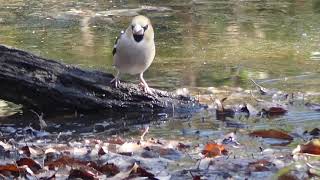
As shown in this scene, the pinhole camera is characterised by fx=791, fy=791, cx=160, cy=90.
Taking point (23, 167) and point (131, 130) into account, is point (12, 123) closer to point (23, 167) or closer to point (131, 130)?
point (131, 130)

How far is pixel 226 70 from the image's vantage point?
24.3 ft

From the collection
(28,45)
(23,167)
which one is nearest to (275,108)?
(23,167)

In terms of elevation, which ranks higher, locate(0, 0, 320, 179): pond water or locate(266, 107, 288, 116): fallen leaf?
locate(266, 107, 288, 116): fallen leaf

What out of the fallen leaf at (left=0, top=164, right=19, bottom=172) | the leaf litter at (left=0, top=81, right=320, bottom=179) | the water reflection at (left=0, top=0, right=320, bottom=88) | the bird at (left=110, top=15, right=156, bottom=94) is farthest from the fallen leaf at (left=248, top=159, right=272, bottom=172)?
the water reflection at (left=0, top=0, right=320, bottom=88)

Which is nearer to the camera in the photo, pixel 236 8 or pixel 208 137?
pixel 208 137

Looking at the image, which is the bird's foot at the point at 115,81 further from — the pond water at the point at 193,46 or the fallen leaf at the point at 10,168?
the fallen leaf at the point at 10,168

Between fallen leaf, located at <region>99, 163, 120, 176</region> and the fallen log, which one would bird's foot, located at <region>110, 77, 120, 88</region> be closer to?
the fallen log

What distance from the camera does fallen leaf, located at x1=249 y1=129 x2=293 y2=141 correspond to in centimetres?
460

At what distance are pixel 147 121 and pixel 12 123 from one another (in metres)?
0.98

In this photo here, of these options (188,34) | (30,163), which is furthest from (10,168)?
(188,34)

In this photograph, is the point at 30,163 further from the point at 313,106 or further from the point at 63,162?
the point at 313,106

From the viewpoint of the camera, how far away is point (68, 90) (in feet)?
18.7

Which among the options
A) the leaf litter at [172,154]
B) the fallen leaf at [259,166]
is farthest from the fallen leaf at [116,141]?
the fallen leaf at [259,166]

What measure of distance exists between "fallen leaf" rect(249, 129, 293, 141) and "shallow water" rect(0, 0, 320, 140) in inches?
15.1
